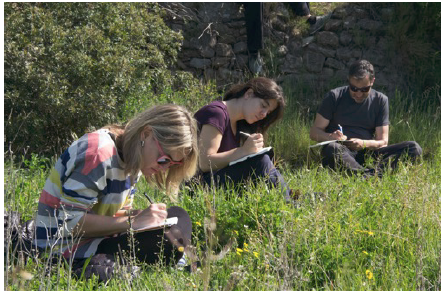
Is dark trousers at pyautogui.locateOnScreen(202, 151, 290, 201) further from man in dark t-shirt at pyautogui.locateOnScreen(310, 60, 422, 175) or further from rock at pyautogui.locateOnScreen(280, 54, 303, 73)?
rock at pyautogui.locateOnScreen(280, 54, 303, 73)

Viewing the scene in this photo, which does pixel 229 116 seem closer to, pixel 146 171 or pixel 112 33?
pixel 146 171

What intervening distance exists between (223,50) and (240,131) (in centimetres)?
449

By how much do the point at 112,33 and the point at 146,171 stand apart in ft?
13.4

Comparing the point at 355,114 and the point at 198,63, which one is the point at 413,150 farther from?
the point at 198,63

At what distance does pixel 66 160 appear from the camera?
3393 millimetres

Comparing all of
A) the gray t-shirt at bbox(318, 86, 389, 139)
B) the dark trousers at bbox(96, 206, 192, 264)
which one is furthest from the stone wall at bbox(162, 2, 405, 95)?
the dark trousers at bbox(96, 206, 192, 264)

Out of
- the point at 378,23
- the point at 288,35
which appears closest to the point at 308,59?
the point at 288,35

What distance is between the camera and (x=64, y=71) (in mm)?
6797

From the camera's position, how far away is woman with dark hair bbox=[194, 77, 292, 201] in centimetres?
483

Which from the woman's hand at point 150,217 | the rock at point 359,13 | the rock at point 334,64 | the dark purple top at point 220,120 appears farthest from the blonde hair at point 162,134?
the rock at point 359,13

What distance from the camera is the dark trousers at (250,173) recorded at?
15.7 feet

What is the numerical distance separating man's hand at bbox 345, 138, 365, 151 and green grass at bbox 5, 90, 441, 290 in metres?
0.75

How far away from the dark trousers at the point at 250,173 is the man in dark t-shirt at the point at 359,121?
1.48m

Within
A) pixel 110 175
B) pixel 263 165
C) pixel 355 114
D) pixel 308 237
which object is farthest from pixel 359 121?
pixel 110 175
